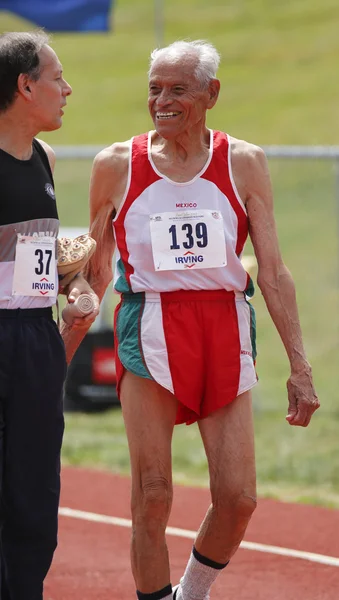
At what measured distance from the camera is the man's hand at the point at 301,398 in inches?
201

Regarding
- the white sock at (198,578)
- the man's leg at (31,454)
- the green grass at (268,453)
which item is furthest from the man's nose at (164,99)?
the green grass at (268,453)

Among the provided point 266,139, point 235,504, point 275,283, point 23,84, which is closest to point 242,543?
point 235,504

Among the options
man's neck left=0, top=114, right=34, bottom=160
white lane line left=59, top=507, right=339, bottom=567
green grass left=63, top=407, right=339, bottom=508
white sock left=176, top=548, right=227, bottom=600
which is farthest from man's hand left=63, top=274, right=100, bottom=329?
green grass left=63, top=407, right=339, bottom=508

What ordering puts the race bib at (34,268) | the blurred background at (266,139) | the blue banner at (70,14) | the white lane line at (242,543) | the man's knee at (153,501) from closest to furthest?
the race bib at (34,268) → the man's knee at (153,501) → the white lane line at (242,543) → the blurred background at (266,139) → the blue banner at (70,14)

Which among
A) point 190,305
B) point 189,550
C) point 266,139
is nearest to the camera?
point 190,305

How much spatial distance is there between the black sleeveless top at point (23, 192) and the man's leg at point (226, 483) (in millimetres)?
1123

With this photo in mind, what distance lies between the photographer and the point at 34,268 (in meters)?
4.43

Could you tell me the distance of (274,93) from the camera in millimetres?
36938

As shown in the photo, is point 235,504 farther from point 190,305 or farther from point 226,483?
point 190,305

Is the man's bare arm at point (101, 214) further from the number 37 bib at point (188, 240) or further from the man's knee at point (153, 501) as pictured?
the man's knee at point (153, 501)

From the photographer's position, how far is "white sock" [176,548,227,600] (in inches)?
203

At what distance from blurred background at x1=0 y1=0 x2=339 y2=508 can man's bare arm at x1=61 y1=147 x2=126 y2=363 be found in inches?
36.0

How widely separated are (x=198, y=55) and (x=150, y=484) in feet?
5.77

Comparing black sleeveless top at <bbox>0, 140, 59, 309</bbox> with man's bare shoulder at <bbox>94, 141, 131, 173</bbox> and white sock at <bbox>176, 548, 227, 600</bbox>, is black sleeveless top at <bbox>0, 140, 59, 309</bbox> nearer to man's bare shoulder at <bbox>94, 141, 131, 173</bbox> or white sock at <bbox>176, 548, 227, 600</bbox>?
man's bare shoulder at <bbox>94, 141, 131, 173</bbox>
